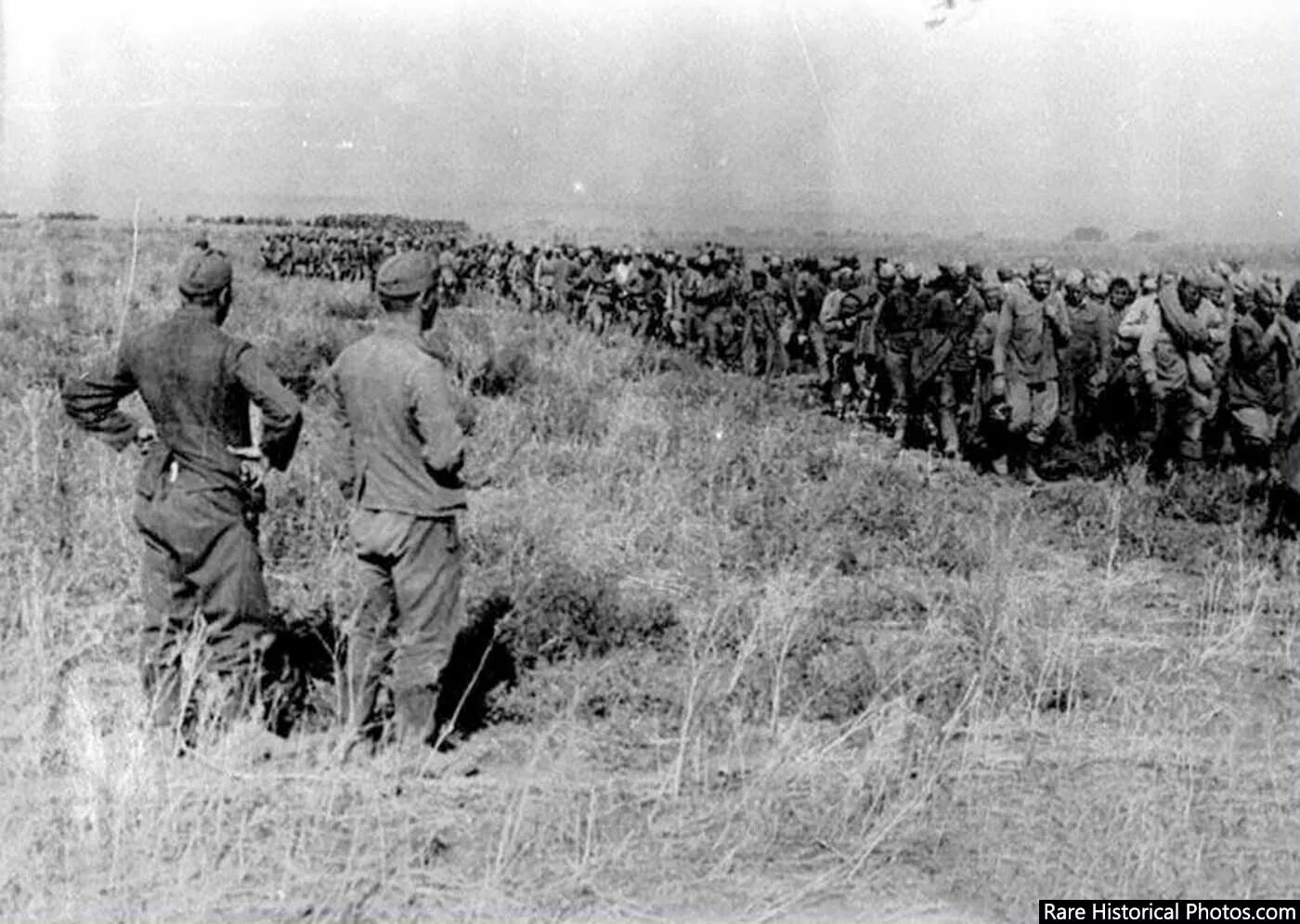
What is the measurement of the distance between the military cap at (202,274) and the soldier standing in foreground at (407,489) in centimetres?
50

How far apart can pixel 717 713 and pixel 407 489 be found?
1646 millimetres

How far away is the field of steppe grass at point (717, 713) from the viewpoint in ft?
13.9

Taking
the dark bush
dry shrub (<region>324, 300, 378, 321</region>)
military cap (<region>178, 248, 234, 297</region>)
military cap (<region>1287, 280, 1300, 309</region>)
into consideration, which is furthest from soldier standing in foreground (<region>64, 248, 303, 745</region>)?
dry shrub (<region>324, 300, 378, 321</region>)

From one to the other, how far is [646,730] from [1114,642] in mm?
2662

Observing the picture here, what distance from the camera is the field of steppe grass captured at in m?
4.23

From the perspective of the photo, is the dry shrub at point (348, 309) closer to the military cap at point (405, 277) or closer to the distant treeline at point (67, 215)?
the military cap at point (405, 277)

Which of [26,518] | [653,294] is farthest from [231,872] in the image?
[653,294]

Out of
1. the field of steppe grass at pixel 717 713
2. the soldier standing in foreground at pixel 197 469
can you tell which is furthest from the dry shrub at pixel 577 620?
the soldier standing in foreground at pixel 197 469

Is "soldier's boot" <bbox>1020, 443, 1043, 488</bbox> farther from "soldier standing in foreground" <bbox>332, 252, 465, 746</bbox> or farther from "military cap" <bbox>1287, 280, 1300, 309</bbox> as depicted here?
"soldier standing in foreground" <bbox>332, 252, 465, 746</bbox>

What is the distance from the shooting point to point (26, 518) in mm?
7660

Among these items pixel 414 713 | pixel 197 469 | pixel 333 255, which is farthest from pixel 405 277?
pixel 333 255

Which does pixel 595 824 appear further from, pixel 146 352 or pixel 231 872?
pixel 146 352

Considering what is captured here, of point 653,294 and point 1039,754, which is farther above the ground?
point 653,294

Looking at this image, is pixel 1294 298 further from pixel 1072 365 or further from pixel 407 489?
pixel 407 489
